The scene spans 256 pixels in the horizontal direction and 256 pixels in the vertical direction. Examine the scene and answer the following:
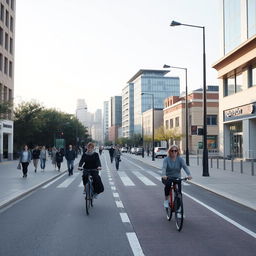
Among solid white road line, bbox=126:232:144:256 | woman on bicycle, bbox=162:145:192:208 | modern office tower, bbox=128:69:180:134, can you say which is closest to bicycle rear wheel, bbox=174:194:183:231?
woman on bicycle, bbox=162:145:192:208

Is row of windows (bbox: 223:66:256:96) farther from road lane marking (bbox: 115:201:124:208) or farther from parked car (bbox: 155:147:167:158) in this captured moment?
road lane marking (bbox: 115:201:124:208)

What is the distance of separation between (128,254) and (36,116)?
4180 centimetres

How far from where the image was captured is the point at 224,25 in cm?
3888

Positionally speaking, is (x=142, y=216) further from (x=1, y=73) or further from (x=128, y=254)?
(x=1, y=73)

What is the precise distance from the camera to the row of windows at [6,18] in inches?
1462

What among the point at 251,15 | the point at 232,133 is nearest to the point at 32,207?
the point at 251,15

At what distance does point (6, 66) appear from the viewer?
38750 mm

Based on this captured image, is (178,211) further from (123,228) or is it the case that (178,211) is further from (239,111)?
(239,111)

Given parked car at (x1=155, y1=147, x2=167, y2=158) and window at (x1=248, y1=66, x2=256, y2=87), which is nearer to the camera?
window at (x1=248, y1=66, x2=256, y2=87)

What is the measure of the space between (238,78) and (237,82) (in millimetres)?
476

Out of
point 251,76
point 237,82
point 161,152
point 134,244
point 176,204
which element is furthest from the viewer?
point 161,152

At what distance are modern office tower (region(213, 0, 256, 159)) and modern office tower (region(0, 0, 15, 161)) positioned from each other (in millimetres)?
23656

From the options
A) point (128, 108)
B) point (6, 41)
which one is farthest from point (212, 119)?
point (128, 108)

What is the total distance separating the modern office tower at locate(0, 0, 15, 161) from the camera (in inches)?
1446
